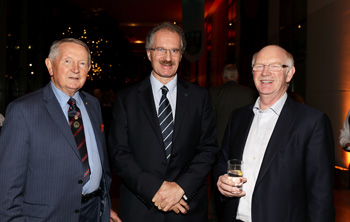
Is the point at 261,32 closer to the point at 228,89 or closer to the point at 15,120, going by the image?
the point at 228,89

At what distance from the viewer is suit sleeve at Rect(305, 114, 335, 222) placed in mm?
1636

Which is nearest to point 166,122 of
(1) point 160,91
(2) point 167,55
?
(1) point 160,91

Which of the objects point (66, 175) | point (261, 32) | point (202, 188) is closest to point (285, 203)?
point (202, 188)

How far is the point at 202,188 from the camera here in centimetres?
216

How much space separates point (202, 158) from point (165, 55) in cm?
75

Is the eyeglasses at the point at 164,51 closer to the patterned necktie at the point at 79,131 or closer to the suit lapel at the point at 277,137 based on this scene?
the patterned necktie at the point at 79,131

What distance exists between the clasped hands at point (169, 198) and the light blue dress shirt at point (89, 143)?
→ 38cm

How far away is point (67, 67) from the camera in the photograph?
185 cm

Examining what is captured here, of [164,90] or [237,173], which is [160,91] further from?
[237,173]

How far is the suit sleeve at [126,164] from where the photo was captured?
1947 millimetres

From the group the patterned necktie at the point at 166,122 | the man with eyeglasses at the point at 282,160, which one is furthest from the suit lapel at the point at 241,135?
the patterned necktie at the point at 166,122

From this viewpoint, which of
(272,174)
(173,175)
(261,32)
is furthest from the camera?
(261,32)

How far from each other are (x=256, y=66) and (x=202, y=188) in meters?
0.91

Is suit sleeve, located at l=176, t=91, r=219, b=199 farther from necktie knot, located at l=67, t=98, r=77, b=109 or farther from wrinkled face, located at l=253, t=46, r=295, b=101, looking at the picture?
necktie knot, located at l=67, t=98, r=77, b=109
